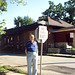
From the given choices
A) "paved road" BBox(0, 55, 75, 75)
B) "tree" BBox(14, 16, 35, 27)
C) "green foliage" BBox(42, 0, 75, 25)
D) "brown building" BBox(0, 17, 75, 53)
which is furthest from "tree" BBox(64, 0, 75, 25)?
"paved road" BBox(0, 55, 75, 75)

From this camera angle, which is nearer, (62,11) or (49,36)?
(49,36)

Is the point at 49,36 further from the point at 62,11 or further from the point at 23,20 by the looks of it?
the point at 23,20

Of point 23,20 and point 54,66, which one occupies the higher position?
point 23,20

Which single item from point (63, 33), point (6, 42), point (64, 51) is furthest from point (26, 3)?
point (6, 42)

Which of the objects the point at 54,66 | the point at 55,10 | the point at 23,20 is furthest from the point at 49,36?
the point at 23,20

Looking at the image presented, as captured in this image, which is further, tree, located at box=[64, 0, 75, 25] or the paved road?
tree, located at box=[64, 0, 75, 25]

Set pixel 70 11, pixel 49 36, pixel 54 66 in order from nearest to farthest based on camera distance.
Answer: pixel 54 66 < pixel 49 36 < pixel 70 11

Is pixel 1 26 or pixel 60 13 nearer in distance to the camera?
pixel 1 26

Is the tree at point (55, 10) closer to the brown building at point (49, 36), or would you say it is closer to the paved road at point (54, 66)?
the brown building at point (49, 36)

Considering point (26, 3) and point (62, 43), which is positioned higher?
point (26, 3)

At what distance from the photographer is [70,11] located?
153 feet

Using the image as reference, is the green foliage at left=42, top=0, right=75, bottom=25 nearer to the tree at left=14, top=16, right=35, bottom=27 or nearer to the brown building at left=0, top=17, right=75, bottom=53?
the brown building at left=0, top=17, right=75, bottom=53

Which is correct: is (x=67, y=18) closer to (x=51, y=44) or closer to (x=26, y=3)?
(x=51, y=44)

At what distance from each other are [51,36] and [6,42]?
15.6m
